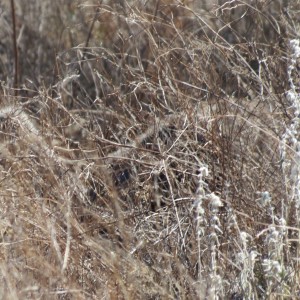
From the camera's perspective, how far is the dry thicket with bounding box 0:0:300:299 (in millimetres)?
3512

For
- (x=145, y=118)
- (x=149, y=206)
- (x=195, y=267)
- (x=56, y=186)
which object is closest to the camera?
(x=195, y=267)

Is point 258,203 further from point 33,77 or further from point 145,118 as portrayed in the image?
point 33,77

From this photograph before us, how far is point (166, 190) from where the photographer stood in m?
4.34

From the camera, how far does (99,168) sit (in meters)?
4.38

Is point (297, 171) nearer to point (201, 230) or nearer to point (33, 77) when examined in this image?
point (201, 230)

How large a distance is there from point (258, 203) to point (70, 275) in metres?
0.86

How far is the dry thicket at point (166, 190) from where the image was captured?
3512 millimetres

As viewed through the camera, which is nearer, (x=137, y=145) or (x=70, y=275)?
(x=70, y=275)

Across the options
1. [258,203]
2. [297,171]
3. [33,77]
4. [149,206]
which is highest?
[297,171]

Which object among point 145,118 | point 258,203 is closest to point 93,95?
point 145,118

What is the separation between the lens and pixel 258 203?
3900 mm

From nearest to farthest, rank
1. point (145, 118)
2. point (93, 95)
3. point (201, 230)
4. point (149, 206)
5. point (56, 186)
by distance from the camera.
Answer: point (201, 230)
point (56, 186)
point (149, 206)
point (145, 118)
point (93, 95)

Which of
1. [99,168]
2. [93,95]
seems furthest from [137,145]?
[93,95]

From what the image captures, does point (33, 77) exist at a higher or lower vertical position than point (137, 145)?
lower
